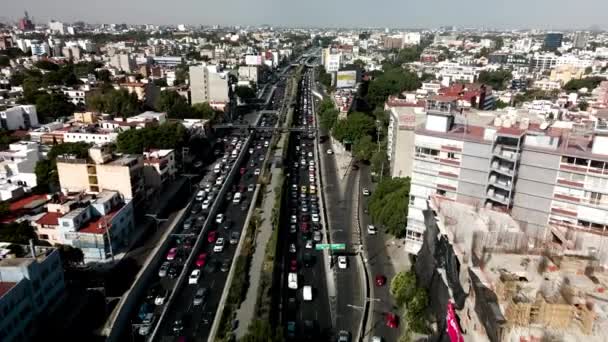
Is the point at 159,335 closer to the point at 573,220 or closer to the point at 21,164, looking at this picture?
the point at 573,220

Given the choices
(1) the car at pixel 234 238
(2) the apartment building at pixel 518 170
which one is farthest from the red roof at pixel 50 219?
(2) the apartment building at pixel 518 170

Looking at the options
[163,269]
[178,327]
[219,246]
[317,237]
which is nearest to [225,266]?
[219,246]

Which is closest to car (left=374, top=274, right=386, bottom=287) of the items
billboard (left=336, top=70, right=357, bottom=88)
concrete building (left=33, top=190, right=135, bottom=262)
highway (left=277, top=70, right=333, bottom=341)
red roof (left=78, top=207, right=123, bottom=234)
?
highway (left=277, top=70, right=333, bottom=341)

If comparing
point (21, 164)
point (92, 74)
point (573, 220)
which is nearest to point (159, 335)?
point (573, 220)

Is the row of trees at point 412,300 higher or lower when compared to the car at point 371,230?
higher

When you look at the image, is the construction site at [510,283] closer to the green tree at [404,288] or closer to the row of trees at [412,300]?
the row of trees at [412,300]

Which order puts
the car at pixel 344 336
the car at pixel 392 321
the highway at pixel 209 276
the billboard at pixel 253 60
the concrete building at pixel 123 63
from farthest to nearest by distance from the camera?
the billboard at pixel 253 60 < the concrete building at pixel 123 63 < the car at pixel 392 321 < the highway at pixel 209 276 < the car at pixel 344 336
